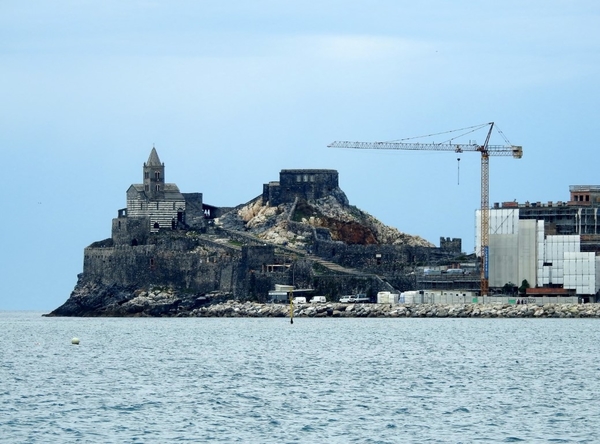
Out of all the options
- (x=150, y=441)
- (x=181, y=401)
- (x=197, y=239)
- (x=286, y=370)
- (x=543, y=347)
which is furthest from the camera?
(x=197, y=239)

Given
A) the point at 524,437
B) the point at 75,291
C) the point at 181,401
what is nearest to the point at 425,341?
the point at 181,401

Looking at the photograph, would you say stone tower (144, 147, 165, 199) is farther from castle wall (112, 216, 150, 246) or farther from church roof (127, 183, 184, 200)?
castle wall (112, 216, 150, 246)

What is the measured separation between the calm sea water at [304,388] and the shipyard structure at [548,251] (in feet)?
103

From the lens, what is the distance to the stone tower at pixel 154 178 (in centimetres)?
13600

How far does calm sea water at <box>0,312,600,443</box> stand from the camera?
137ft

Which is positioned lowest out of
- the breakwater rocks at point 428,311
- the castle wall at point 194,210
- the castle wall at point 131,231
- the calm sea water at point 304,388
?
the calm sea water at point 304,388

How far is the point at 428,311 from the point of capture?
114375mm

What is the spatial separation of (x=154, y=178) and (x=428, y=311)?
1278 inches

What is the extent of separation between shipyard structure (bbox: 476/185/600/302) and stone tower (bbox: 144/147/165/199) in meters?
27.6

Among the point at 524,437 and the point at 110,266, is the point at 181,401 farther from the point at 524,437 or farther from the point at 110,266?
the point at 110,266

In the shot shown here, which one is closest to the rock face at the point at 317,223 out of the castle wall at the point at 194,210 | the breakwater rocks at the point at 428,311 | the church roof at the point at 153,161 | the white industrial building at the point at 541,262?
the castle wall at the point at 194,210

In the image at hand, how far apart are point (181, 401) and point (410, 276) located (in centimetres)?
7428

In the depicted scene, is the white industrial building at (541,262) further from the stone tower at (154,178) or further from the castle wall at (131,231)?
the stone tower at (154,178)

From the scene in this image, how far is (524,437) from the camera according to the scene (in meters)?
40.7
